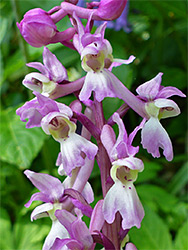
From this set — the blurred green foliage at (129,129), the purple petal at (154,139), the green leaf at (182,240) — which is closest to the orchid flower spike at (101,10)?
the purple petal at (154,139)

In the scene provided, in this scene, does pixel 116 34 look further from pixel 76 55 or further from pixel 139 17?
pixel 76 55

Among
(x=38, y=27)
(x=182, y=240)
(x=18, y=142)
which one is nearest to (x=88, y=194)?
(x=38, y=27)

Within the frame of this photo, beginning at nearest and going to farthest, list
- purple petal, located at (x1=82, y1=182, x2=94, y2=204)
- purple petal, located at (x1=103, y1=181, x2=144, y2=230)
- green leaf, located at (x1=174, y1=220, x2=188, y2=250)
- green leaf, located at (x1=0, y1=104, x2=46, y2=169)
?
purple petal, located at (x1=103, y1=181, x2=144, y2=230), purple petal, located at (x1=82, y1=182, x2=94, y2=204), green leaf, located at (x1=174, y1=220, x2=188, y2=250), green leaf, located at (x1=0, y1=104, x2=46, y2=169)

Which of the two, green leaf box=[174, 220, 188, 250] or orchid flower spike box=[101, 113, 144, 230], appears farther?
green leaf box=[174, 220, 188, 250]

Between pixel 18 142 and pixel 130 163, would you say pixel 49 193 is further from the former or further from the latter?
pixel 18 142

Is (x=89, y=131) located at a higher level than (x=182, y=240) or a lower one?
higher

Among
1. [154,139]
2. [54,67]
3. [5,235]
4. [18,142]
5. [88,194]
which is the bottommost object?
[5,235]

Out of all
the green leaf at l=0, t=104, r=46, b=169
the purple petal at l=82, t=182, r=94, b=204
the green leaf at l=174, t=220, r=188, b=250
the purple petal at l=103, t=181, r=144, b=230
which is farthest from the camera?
the green leaf at l=0, t=104, r=46, b=169

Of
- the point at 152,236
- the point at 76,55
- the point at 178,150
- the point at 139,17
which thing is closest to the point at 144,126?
the point at 152,236

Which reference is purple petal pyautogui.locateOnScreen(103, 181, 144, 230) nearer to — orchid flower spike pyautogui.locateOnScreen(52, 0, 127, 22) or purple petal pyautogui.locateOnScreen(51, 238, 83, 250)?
purple petal pyautogui.locateOnScreen(51, 238, 83, 250)

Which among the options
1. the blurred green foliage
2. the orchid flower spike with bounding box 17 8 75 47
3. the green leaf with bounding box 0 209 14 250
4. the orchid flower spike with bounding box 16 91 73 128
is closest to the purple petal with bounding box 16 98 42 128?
the orchid flower spike with bounding box 16 91 73 128
